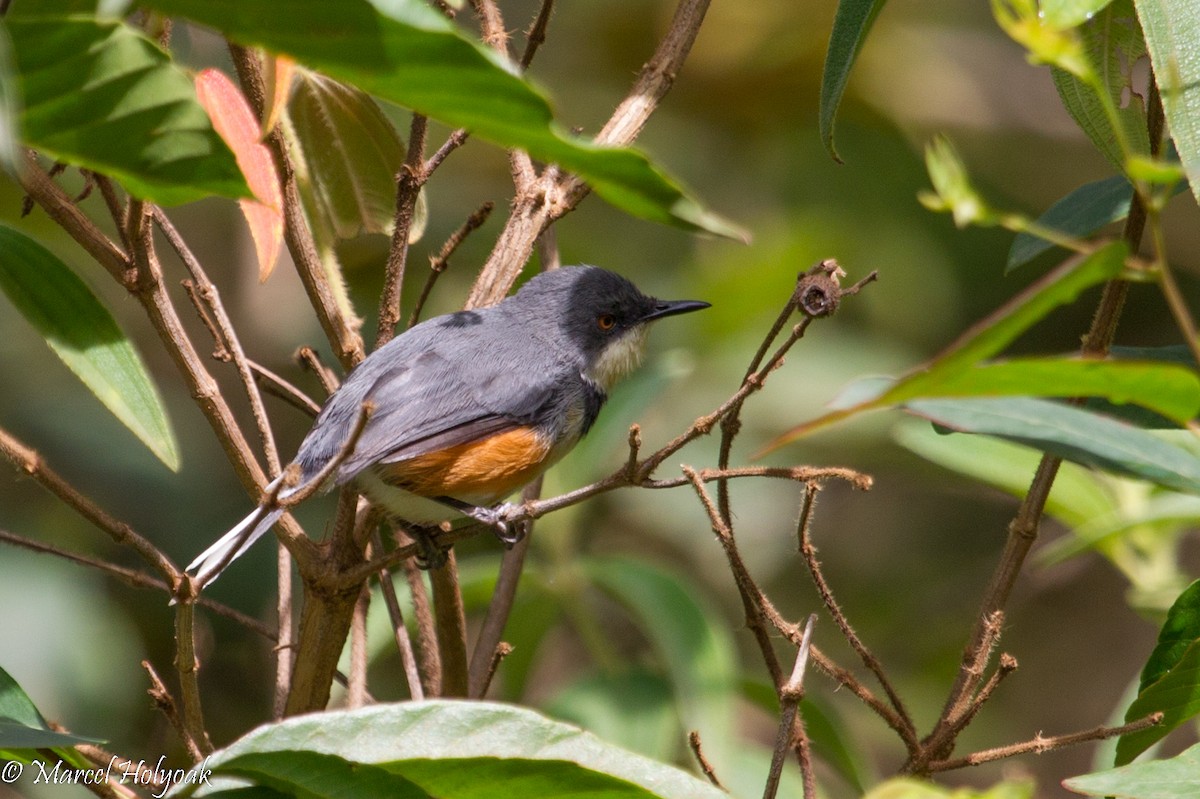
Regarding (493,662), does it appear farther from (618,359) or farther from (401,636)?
(618,359)

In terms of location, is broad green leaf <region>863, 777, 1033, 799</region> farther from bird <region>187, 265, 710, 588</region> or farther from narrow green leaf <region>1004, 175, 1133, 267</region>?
bird <region>187, 265, 710, 588</region>

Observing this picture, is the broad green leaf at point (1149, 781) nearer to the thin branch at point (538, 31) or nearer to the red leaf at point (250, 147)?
the red leaf at point (250, 147)

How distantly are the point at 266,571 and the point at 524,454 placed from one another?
6.27 ft

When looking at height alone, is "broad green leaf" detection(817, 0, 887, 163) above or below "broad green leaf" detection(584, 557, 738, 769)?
above

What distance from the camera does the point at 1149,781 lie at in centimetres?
169

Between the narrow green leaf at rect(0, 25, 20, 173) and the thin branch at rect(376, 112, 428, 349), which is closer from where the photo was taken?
the narrow green leaf at rect(0, 25, 20, 173)

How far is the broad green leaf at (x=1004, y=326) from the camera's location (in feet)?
3.97

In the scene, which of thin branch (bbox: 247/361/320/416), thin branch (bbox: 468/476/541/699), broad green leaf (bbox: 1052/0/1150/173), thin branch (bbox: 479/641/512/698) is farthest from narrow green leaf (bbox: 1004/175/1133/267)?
thin branch (bbox: 247/361/320/416)

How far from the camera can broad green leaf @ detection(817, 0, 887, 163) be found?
2.04 meters

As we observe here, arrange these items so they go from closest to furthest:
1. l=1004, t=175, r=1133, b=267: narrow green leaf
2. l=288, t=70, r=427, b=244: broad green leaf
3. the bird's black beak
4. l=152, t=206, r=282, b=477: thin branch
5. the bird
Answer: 1. l=1004, t=175, r=1133, b=267: narrow green leaf
2. l=152, t=206, r=282, b=477: thin branch
3. l=288, t=70, r=427, b=244: broad green leaf
4. the bird
5. the bird's black beak

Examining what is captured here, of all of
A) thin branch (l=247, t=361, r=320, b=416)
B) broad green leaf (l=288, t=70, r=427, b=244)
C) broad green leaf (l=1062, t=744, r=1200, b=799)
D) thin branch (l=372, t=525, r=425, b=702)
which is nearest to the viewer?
broad green leaf (l=1062, t=744, r=1200, b=799)

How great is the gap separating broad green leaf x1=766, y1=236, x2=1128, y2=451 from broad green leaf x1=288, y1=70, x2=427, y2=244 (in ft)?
4.74

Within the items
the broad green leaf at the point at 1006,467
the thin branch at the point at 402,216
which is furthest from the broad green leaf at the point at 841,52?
the broad green leaf at the point at 1006,467

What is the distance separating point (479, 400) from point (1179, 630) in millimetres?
1876
